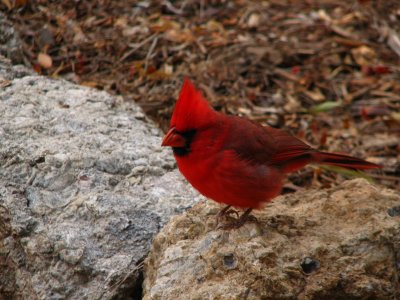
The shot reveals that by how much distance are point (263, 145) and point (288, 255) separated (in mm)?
783

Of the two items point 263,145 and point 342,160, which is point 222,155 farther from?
point 342,160

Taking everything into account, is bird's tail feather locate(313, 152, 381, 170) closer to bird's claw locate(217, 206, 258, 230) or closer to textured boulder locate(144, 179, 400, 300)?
textured boulder locate(144, 179, 400, 300)

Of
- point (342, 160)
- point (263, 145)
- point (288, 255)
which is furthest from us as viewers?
point (342, 160)

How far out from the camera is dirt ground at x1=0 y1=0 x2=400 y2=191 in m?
5.10

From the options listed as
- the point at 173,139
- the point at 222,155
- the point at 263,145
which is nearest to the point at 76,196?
the point at 173,139

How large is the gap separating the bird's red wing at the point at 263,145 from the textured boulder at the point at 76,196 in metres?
0.43

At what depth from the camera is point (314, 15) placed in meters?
6.22

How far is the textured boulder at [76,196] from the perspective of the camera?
10.3ft

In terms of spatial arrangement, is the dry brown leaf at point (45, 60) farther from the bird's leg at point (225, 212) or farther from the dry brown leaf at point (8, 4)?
the bird's leg at point (225, 212)

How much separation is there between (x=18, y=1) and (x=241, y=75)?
6.19 feet

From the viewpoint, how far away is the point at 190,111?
303 cm

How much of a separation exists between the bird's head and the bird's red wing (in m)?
0.22

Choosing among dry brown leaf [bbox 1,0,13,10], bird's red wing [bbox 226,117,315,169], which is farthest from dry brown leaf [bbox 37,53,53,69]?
bird's red wing [bbox 226,117,315,169]

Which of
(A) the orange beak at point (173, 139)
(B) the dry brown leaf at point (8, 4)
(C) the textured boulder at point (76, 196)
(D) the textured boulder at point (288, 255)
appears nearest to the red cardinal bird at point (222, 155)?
(A) the orange beak at point (173, 139)
